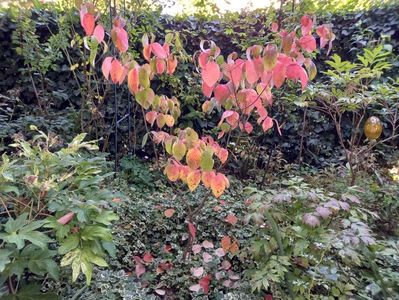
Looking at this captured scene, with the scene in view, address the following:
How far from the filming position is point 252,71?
1421 millimetres

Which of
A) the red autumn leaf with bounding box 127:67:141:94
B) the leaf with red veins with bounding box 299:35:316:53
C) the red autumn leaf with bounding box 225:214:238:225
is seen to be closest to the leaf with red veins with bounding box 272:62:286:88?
the leaf with red veins with bounding box 299:35:316:53

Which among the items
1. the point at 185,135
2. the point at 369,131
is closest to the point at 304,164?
the point at 369,131

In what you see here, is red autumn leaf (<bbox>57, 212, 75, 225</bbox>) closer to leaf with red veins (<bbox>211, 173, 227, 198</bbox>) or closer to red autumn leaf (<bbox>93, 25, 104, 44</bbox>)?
leaf with red veins (<bbox>211, 173, 227, 198</bbox>)

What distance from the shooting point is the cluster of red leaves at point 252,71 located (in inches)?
55.9

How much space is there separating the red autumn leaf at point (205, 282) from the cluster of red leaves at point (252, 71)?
0.78 m

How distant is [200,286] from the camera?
1.67 m

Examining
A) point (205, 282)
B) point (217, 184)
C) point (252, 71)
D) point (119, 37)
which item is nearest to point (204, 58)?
point (252, 71)

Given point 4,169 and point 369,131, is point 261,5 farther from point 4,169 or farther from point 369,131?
point 4,169

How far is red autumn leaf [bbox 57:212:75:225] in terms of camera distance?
126cm

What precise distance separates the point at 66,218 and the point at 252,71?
3.15 feet

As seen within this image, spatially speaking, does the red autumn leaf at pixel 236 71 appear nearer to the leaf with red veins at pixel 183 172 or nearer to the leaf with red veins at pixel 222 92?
the leaf with red veins at pixel 222 92

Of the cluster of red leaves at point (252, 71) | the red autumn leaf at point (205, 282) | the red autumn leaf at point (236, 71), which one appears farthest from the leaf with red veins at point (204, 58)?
the red autumn leaf at point (205, 282)

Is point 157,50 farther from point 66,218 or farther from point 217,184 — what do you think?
point 66,218

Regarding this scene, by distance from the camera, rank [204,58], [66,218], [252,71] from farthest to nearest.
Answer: [204,58], [252,71], [66,218]
